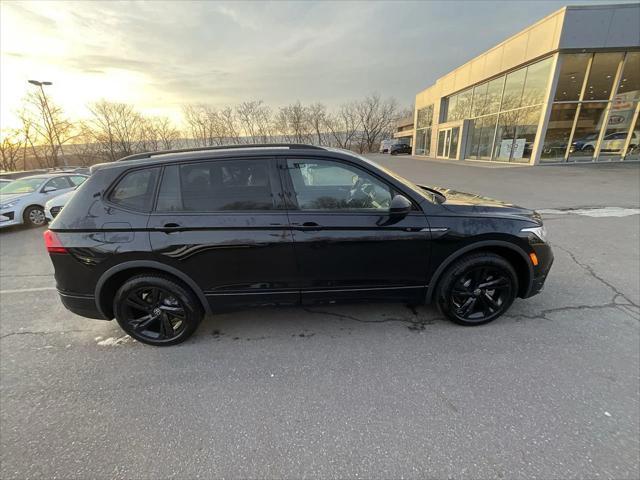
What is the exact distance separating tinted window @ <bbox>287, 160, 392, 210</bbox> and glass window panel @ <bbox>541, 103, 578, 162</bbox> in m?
18.0

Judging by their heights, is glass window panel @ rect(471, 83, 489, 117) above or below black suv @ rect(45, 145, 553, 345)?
above

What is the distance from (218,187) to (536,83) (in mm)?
19978

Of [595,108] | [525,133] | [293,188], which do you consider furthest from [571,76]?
[293,188]

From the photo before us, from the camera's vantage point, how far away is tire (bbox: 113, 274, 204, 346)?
104 inches

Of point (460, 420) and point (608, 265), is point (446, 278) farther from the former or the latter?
point (608, 265)

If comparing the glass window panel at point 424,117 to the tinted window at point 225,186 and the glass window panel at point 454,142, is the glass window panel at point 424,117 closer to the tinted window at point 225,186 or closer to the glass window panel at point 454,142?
the glass window panel at point 454,142

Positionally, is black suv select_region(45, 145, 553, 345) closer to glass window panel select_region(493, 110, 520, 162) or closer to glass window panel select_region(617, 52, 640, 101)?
glass window panel select_region(493, 110, 520, 162)

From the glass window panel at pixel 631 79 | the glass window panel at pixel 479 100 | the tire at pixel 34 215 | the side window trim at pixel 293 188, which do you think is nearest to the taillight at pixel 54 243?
the side window trim at pixel 293 188

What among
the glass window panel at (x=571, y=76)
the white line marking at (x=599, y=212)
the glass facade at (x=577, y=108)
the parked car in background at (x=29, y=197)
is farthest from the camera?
the glass facade at (x=577, y=108)

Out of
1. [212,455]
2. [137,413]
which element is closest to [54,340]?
[137,413]

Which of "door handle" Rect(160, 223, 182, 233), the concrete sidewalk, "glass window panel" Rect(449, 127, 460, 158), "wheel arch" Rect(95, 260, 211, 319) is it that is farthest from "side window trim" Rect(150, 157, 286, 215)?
"glass window panel" Rect(449, 127, 460, 158)

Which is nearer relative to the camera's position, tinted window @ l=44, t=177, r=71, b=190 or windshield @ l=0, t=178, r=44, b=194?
windshield @ l=0, t=178, r=44, b=194

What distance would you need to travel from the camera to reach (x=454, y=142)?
24297 millimetres

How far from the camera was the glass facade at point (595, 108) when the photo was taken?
46.2ft
